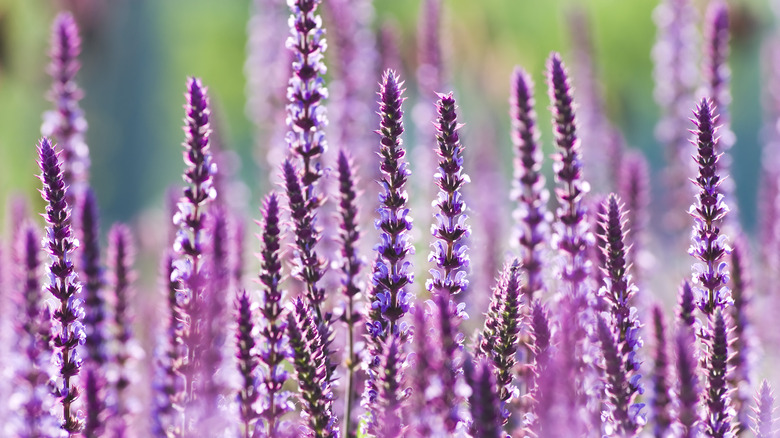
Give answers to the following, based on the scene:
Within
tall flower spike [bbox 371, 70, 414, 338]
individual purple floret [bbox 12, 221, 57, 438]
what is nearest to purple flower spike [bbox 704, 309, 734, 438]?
tall flower spike [bbox 371, 70, 414, 338]

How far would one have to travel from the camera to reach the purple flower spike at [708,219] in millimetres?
2635

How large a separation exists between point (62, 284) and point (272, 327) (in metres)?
0.73

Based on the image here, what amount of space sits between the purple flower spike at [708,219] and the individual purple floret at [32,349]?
1996mm

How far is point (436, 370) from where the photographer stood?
78.2 inches

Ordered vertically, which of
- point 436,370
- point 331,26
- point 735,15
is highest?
point 735,15

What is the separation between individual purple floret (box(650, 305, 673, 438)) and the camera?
262 centimetres

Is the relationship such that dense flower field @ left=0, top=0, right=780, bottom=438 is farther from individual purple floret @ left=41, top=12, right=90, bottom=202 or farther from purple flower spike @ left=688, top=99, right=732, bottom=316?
individual purple floret @ left=41, top=12, right=90, bottom=202

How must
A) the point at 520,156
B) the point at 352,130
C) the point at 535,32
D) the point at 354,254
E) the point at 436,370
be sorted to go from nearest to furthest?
the point at 436,370 → the point at 354,254 → the point at 520,156 → the point at 352,130 → the point at 535,32

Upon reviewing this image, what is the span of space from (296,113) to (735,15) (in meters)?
10.8

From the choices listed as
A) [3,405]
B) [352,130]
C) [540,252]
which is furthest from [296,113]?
[352,130]

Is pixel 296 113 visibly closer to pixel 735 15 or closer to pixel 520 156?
pixel 520 156

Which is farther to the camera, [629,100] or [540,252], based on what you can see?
[629,100]

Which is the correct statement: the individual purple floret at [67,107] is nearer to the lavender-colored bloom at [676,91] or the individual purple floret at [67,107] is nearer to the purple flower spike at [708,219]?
the purple flower spike at [708,219]

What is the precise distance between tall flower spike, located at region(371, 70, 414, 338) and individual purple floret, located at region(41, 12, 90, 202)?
2285 mm
